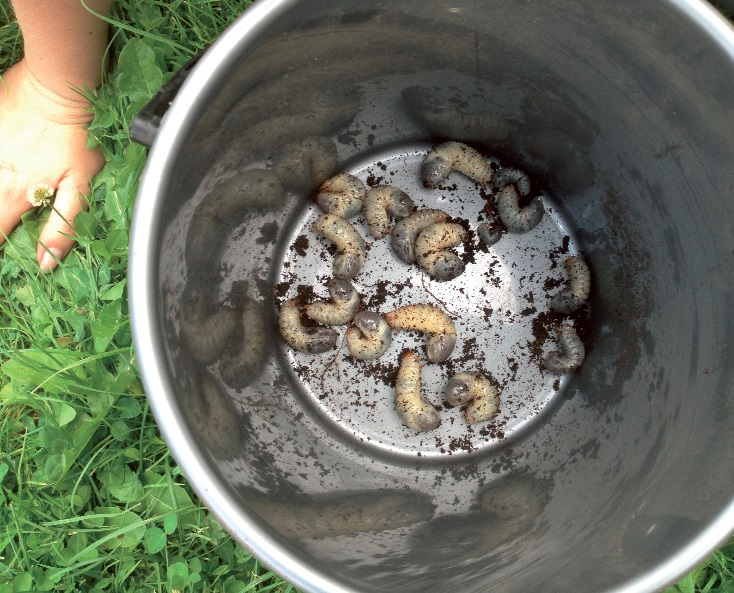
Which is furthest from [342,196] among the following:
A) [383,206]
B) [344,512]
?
[344,512]

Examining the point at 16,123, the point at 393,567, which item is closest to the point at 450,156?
the point at 393,567

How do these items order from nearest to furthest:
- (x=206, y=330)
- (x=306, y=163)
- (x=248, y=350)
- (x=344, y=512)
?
1. (x=206, y=330)
2. (x=344, y=512)
3. (x=248, y=350)
4. (x=306, y=163)

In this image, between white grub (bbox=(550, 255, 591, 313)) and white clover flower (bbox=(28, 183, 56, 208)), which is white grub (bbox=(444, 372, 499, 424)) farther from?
white clover flower (bbox=(28, 183, 56, 208))

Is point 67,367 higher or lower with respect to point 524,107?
lower

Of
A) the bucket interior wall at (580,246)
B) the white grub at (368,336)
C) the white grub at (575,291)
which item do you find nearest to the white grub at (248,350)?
the bucket interior wall at (580,246)

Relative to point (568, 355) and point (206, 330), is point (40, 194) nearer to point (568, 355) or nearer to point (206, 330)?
point (206, 330)

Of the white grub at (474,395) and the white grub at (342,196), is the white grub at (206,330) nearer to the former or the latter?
the white grub at (342,196)

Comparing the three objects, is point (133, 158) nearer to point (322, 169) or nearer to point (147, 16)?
point (147, 16)
